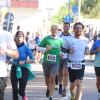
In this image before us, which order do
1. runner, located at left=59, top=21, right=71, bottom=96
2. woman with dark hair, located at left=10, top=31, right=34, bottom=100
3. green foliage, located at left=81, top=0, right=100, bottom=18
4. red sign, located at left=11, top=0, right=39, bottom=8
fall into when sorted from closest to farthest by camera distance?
woman with dark hair, located at left=10, top=31, right=34, bottom=100 < runner, located at left=59, top=21, right=71, bottom=96 < red sign, located at left=11, top=0, right=39, bottom=8 < green foliage, located at left=81, top=0, right=100, bottom=18

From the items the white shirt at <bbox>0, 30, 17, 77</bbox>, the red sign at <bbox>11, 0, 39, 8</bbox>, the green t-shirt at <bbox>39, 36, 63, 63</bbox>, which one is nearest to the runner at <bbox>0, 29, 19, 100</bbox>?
the white shirt at <bbox>0, 30, 17, 77</bbox>

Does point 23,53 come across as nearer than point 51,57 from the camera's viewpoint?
Yes

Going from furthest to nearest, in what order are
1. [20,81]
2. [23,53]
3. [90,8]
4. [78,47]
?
[90,8]
[78,47]
[23,53]
[20,81]

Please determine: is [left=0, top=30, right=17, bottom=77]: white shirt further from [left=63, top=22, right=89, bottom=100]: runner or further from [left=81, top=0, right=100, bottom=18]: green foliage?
[left=81, top=0, right=100, bottom=18]: green foliage

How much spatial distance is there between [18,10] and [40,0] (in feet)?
10.7

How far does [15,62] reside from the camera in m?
12.2

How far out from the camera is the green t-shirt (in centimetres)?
1385

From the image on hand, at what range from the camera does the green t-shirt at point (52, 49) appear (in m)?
13.9

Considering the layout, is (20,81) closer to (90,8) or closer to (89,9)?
(89,9)

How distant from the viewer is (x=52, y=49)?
550 inches

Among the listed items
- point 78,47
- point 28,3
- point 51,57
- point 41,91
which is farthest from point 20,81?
point 28,3

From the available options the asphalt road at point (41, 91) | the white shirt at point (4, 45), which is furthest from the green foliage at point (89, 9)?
the white shirt at point (4, 45)

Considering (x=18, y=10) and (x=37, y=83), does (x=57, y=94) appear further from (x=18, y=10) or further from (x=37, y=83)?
(x=18, y=10)

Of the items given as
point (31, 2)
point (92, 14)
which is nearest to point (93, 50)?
point (31, 2)
